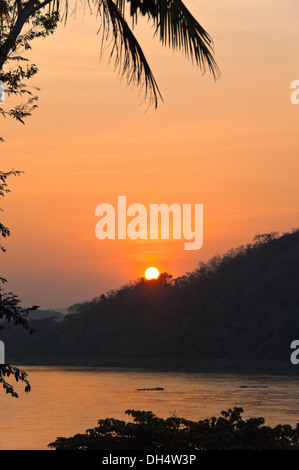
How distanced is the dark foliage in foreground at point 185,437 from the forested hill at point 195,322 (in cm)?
10678

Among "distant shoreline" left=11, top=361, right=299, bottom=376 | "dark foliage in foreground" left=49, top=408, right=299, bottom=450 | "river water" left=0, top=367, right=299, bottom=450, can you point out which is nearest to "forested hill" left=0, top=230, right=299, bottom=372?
"distant shoreline" left=11, top=361, right=299, bottom=376

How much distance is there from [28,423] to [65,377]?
47670 mm

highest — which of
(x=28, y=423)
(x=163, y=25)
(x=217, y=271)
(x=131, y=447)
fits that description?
(x=217, y=271)

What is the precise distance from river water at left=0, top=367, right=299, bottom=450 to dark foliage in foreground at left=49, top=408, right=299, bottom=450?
47537mm

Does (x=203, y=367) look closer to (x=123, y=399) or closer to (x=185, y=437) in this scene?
(x=123, y=399)

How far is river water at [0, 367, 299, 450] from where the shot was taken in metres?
74.8

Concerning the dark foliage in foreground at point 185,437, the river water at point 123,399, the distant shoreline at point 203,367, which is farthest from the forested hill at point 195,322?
the dark foliage in foreground at point 185,437

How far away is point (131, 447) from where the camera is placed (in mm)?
14641

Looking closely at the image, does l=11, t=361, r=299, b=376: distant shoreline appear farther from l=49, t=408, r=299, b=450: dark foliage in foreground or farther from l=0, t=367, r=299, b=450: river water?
l=49, t=408, r=299, b=450: dark foliage in foreground

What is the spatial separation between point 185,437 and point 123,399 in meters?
84.2

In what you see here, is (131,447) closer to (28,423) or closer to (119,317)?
(28,423)

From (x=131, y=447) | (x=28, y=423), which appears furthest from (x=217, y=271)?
(x=131, y=447)

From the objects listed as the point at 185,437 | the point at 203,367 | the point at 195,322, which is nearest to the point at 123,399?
the point at 203,367

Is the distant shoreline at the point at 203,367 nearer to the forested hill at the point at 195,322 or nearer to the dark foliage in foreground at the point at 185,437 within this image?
the forested hill at the point at 195,322
